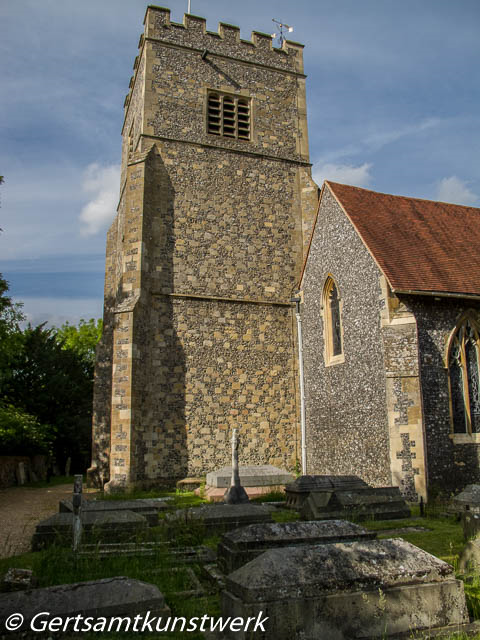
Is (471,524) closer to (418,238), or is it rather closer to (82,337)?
(418,238)

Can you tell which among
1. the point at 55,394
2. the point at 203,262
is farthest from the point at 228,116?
the point at 55,394

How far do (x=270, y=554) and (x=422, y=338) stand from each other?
8.28 metres

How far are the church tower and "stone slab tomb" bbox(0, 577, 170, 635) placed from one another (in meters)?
9.82

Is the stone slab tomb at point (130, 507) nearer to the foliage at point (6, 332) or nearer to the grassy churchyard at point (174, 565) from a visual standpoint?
the grassy churchyard at point (174, 565)

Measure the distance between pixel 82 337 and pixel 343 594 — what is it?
117 feet

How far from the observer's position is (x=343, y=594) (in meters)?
3.89

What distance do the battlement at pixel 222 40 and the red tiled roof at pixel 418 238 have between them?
23.4ft

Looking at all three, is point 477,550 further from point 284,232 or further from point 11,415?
point 11,415

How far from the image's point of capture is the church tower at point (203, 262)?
14953mm

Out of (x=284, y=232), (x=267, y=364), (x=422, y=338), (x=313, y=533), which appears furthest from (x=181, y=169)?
(x=313, y=533)

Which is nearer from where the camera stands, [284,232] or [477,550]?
[477,550]

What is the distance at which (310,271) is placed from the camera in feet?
52.1

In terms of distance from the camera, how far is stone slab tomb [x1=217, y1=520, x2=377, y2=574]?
5.26 m

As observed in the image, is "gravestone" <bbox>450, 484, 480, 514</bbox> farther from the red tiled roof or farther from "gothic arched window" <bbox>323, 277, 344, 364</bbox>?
"gothic arched window" <bbox>323, 277, 344, 364</bbox>
